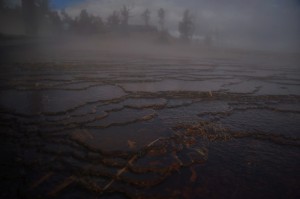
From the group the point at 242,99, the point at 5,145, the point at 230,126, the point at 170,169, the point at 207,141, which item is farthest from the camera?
the point at 242,99

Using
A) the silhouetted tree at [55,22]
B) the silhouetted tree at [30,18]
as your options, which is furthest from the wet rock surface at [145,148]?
the silhouetted tree at [55,22]

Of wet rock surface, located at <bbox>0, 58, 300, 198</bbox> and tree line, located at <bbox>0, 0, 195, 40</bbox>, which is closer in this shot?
→ wet rock surface, located at <bbox>0, 58, 300, 198</bbox>

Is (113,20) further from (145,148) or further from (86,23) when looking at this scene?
(145,148)

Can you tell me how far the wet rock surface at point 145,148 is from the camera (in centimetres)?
144

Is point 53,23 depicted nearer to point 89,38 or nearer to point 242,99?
point 89,38

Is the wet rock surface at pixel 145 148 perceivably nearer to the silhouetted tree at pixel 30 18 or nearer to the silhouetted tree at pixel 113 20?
the silhouetted tree at pixel 30 18

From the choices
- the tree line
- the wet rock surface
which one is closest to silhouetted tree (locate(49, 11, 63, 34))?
the tree line

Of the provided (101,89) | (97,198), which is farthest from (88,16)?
(97,198)

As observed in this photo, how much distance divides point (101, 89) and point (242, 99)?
253cm

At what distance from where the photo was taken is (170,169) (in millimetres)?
1648

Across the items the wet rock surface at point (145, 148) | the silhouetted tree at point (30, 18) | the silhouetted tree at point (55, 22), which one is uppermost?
the silhouetted tree at point (55, 22)

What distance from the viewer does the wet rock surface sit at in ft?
4.73

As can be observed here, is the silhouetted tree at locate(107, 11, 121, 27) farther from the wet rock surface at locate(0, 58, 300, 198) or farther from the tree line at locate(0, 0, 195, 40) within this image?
the wet rock surface at locate(0, 58, 300, 198)

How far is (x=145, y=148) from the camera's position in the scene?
1.96 m
